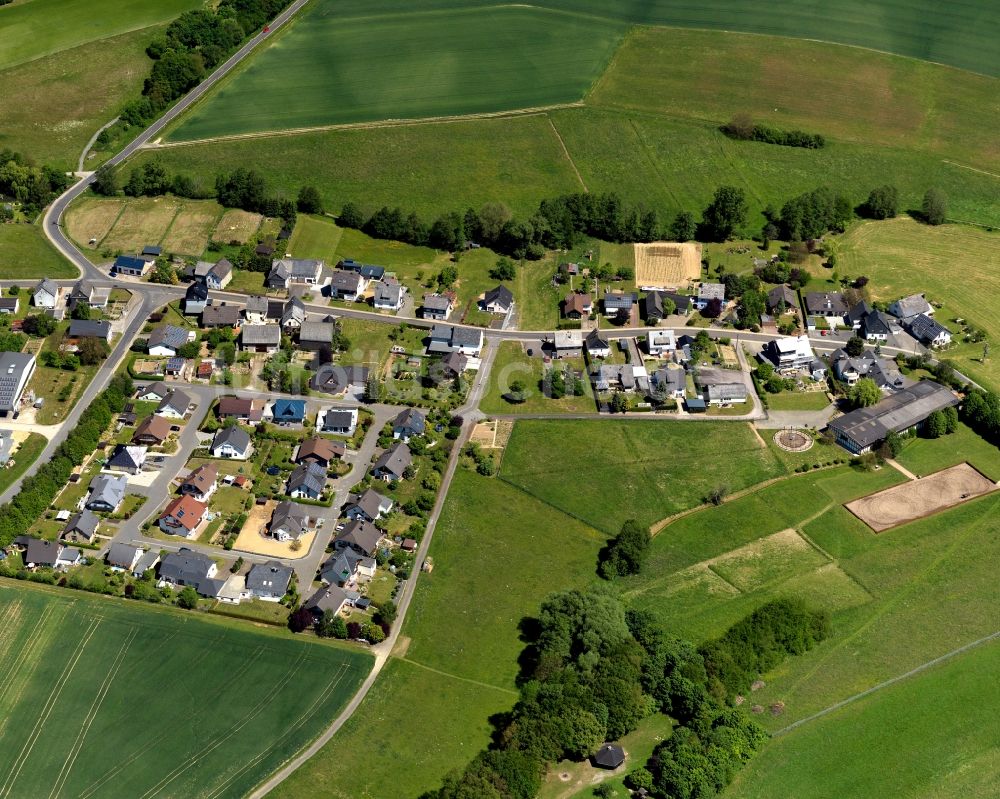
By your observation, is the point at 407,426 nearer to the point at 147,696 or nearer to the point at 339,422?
the point at 339,422

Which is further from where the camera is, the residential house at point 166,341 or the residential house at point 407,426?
the residential house at point 166,341

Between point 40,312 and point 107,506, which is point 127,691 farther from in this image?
point 40,312

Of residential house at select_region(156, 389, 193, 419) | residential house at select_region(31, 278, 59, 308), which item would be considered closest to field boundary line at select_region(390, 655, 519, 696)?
residential house at select_region(156, 389, 193, 419)

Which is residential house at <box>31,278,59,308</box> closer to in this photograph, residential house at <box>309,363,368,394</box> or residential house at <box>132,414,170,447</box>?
residential house at <box>132,414,170,447</box>

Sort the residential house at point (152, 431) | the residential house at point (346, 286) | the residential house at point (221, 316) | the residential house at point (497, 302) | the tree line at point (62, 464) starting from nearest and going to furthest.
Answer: the tree line at point (62, 464) → the residential house at point (152, 431) → the residential house at point (221, 316) → the residential house at point (497, 302) → the residential house at point (346, 286)

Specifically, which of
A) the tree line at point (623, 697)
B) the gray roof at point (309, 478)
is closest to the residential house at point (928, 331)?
the tree line at point (623, 697)

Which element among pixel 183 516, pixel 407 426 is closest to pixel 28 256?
pixel 183 516

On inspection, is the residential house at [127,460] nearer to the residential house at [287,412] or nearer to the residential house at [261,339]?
the residential house at [287,412]
